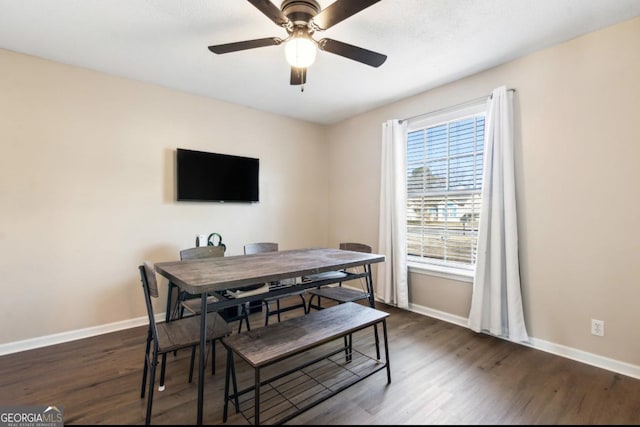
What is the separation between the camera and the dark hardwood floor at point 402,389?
1677 mm

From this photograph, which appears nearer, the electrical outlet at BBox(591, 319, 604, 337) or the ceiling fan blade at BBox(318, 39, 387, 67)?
the ceiling fan blade at BBox(318, 39, 387, 67)

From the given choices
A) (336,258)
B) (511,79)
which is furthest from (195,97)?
(511,79)

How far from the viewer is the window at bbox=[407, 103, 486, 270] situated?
309 cm

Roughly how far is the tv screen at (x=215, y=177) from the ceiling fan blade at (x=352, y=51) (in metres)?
2.08

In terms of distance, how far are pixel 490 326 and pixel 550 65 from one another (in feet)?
7.73

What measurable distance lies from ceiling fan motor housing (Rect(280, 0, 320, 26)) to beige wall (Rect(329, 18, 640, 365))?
201 cm

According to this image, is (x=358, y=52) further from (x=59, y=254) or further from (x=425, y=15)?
(x=59, y=254)

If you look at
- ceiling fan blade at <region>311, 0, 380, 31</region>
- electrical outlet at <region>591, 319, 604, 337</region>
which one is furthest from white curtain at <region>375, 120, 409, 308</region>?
ceiling fan blade at <region>311, 0, 380, 31</region>

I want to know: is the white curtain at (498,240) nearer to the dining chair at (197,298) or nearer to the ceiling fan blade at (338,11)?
the ceiling fan blade at (338,11)

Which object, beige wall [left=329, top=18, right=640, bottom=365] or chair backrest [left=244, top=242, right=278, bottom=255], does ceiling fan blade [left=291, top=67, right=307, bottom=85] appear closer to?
chair backrest [left=244, top=242, right=278, bottom=255]

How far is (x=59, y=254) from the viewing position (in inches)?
107

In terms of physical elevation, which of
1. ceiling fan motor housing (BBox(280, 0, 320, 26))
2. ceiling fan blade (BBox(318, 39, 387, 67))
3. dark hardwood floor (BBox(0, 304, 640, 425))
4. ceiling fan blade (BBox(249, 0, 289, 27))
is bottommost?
dark hardwood floor (BBox(0, 304, 640, 425))

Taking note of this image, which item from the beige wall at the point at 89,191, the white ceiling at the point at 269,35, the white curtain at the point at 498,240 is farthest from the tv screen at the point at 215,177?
the white curtain at the point at 498,240

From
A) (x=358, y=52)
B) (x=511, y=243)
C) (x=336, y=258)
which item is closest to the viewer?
(x=358, y=52)
